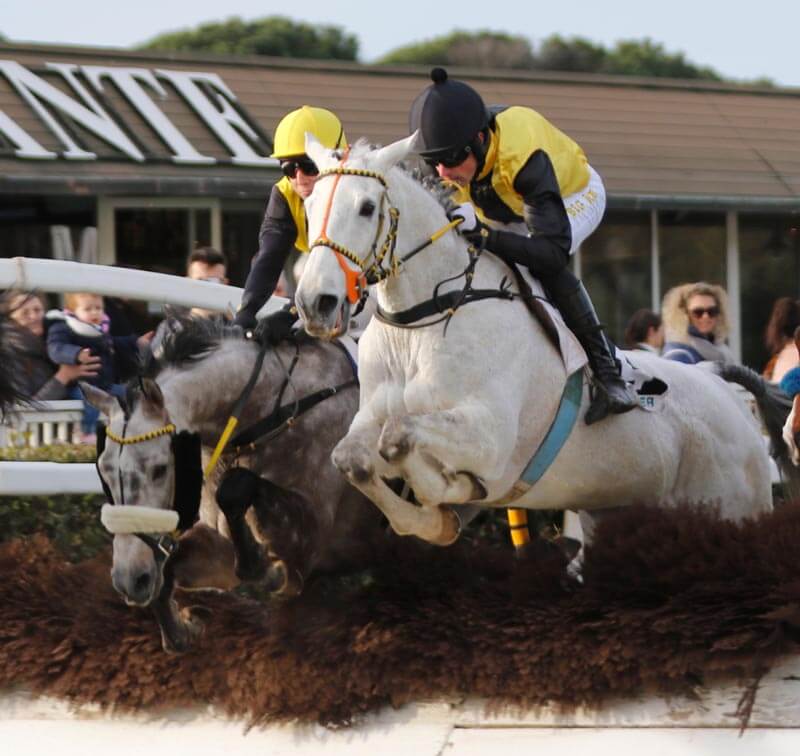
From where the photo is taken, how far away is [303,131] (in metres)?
5.61

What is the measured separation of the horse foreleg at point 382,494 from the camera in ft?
15.8

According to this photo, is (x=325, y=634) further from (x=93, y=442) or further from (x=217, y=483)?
(x=93, y=442)

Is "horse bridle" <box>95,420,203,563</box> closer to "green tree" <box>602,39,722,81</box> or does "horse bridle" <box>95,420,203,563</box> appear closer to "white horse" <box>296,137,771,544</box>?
"white horse" <box>296,137,771,544</box>

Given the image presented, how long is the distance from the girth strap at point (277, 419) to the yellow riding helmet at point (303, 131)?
87 centimetres

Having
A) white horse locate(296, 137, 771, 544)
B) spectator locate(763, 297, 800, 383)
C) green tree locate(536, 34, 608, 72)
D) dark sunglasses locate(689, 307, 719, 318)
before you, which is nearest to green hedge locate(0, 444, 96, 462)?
Result: white horse locate(296, 137, 771, 544)

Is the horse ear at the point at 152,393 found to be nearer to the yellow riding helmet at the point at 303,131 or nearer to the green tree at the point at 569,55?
the yellow riding helmet at the point at 303,131

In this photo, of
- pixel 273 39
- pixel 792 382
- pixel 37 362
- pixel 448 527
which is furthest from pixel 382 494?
pixel 273 39

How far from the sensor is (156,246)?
45.4 feet

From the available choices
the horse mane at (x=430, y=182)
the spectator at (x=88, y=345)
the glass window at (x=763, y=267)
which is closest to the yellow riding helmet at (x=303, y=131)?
the horse mane at (x=430, y=182)

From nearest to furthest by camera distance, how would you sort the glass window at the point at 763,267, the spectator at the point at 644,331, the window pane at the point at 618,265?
the spectator at the point at 644,331
the window pane at the point at 618,265
the glass window at the point at 763,267

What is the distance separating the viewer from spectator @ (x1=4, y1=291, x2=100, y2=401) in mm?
6035

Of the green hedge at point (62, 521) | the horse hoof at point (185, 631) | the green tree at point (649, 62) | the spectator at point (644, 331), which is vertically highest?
the green tree at point (649, 62)

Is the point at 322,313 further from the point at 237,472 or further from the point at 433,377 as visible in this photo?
the point at 237,472

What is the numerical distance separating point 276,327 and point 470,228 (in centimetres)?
93
